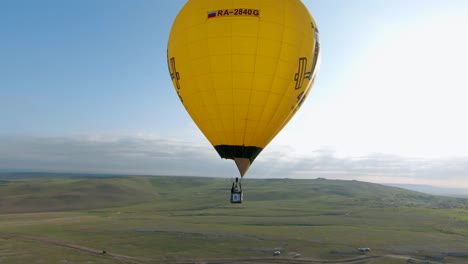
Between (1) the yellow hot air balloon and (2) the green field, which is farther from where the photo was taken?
(2) the green field

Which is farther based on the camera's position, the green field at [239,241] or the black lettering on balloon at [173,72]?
the green field at [239,241]

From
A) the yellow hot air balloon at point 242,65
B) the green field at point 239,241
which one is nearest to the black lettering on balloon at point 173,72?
the yellow hot air balloon at point 242,65

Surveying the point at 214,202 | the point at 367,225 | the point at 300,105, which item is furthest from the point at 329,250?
A: the point at 214,202

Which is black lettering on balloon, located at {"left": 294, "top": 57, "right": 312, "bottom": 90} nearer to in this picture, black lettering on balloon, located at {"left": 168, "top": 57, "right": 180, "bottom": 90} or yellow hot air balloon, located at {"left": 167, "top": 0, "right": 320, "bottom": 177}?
yellow hot air balloon, located at {"left": 167, "top": 0, "right": 320, "bottom": 177}

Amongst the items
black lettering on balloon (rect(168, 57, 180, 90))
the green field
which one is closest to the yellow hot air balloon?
black lettering on balloon (rect(168, 57, 180, 90))

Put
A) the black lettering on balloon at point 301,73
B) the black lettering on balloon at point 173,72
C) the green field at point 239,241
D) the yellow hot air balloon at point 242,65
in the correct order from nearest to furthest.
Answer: the yellow hot air balloon at point 242,65
the black lettering on balloon at point 301,73
the black lettering on balloon at point 173,72
the green field at point 239,241

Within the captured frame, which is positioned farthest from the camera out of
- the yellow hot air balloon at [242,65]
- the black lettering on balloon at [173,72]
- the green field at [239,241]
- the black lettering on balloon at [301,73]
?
the green field at [239,241]

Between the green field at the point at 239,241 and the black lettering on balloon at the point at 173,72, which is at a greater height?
the black lettering on balloon at the point at 173,72

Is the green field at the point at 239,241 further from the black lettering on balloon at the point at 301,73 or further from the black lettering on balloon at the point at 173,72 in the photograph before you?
the black lettering on balloon at the point at 301,73
